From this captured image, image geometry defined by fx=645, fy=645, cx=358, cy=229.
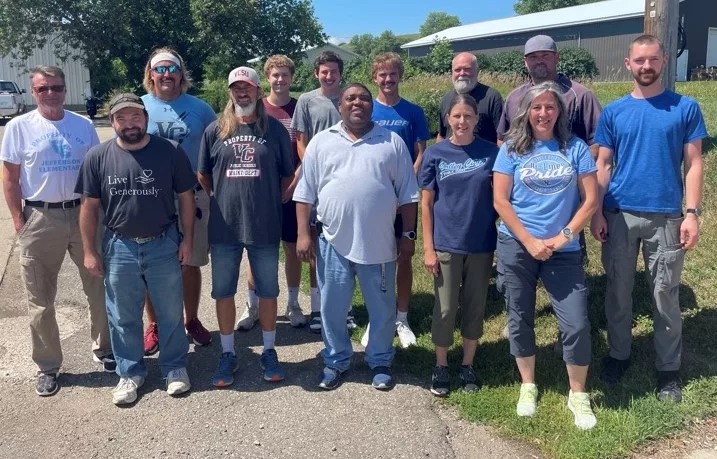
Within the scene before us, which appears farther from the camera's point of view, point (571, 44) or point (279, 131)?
point (571, 44)

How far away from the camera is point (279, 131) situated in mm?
4398

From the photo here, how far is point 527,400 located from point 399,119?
2.23m

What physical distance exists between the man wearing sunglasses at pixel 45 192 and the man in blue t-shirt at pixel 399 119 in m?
2.08

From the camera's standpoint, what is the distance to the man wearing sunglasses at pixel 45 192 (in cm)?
421

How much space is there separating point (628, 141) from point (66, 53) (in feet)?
112

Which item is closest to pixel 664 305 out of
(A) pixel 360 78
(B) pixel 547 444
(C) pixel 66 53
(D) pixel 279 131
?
(B) pixel 547 444

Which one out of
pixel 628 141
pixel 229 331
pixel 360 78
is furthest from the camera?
pixel 360 78

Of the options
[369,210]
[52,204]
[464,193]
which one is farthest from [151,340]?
[464,193]

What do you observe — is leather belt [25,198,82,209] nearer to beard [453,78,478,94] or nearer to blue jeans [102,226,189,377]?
blue jeans [102,226,189,377]

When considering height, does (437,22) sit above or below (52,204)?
above

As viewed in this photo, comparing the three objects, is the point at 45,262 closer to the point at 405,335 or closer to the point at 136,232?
the point at 136,232

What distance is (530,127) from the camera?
149 inches

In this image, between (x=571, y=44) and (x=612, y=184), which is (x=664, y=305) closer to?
(x=612, y=184)

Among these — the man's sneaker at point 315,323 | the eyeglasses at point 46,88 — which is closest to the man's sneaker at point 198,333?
the man's sneaker at point 315,323
